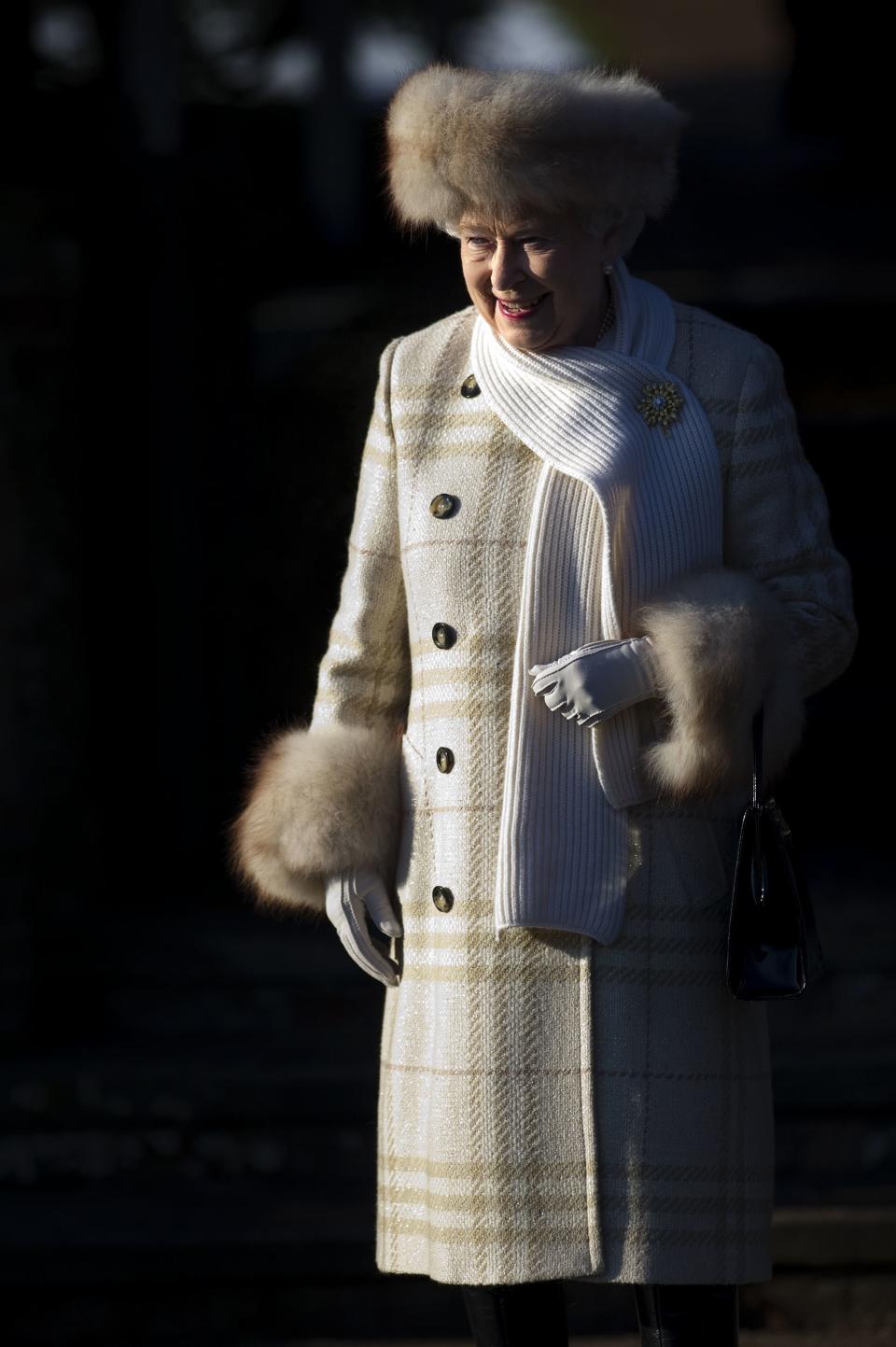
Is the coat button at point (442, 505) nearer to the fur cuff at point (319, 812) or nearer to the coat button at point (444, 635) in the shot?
the coat button at point (444, 635)

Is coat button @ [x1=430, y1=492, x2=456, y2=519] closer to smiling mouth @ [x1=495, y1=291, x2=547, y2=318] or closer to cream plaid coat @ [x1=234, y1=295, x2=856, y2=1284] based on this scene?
cream plaid coat @ [x1=234, y1=295, x2=856, y2=1284]

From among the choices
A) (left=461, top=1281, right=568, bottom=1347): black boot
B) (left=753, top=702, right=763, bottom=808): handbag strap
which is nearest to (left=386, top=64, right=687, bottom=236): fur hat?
(left=753, top=702, right=763, bottom=808): handbag strap

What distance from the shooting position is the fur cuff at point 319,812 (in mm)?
2775

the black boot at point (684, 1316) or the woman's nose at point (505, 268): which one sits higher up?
the woman's nose at point (505, 268)

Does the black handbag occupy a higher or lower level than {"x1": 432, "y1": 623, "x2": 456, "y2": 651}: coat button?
lower

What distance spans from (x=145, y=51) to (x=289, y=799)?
359 cm

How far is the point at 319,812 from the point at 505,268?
2.51 ft

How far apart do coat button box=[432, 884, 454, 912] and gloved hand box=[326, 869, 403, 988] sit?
0.34ft

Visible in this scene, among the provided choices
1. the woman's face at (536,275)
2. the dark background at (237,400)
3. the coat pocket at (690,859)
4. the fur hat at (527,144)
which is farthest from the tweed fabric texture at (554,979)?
the dark background at (237,400)

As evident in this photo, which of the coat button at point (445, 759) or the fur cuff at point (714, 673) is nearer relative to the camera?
the fur cuff at point (714, 673)

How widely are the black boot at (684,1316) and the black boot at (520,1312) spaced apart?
0.12 metres

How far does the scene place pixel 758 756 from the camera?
8.69 feet

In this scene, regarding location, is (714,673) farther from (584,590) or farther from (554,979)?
(554,979)

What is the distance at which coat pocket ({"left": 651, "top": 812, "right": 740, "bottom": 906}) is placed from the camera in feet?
8.79
